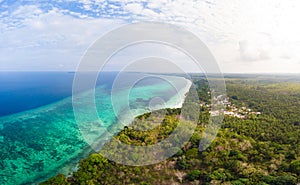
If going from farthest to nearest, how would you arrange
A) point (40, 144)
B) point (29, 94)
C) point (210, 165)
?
point (29, 94) < point (40, 144) < point (210, 165)

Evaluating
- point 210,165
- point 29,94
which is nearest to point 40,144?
point 210,165

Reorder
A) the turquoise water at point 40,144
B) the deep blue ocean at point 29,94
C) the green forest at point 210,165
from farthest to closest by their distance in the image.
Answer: the deep blue ocean at point 29,94 → the turquoise water at point 40,144 → the green forest at point 210,165

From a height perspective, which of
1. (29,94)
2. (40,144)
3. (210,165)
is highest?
(29,94)

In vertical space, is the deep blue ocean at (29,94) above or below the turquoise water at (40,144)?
above

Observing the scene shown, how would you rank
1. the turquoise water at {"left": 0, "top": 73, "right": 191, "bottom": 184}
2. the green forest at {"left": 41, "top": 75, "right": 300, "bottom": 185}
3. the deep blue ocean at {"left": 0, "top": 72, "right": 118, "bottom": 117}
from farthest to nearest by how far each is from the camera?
1. the deep blue ocean at {"left": 0, "top": 72, "right": 118, "bottom": 117}
2. the turquoise water at {"left": 0, "top": 73, "right": 191, "bottom": 184}
3. the green forest at {"left": 41, "top": 75, "right": 300, "bottom": 185}

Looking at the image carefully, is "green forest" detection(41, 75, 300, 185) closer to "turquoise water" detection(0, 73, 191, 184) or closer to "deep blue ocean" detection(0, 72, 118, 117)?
"turquoise water" detection(0, 73, 191, 184)

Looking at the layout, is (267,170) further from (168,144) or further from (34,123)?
(34,123)

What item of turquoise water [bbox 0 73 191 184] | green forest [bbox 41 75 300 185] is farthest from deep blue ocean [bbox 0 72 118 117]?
green forest [bbox 41 75 300 185]

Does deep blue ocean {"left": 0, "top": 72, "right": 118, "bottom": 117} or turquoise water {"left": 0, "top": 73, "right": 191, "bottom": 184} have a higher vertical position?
deep blue ocean {"left": 0, "top": 72, "right": 118, "bottom": 117}

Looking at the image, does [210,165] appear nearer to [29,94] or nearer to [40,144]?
[40,144]

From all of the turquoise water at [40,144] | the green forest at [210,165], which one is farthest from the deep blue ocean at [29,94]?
the green forest at [210,165]

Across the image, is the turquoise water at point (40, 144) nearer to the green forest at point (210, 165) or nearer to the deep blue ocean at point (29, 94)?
the green forest at point (210, 165)

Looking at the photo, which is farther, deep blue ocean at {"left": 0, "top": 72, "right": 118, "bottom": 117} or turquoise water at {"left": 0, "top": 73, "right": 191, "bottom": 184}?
deep blue ocean at {"left": 0, "top": 72, "right": 118, "bottom": 117}
